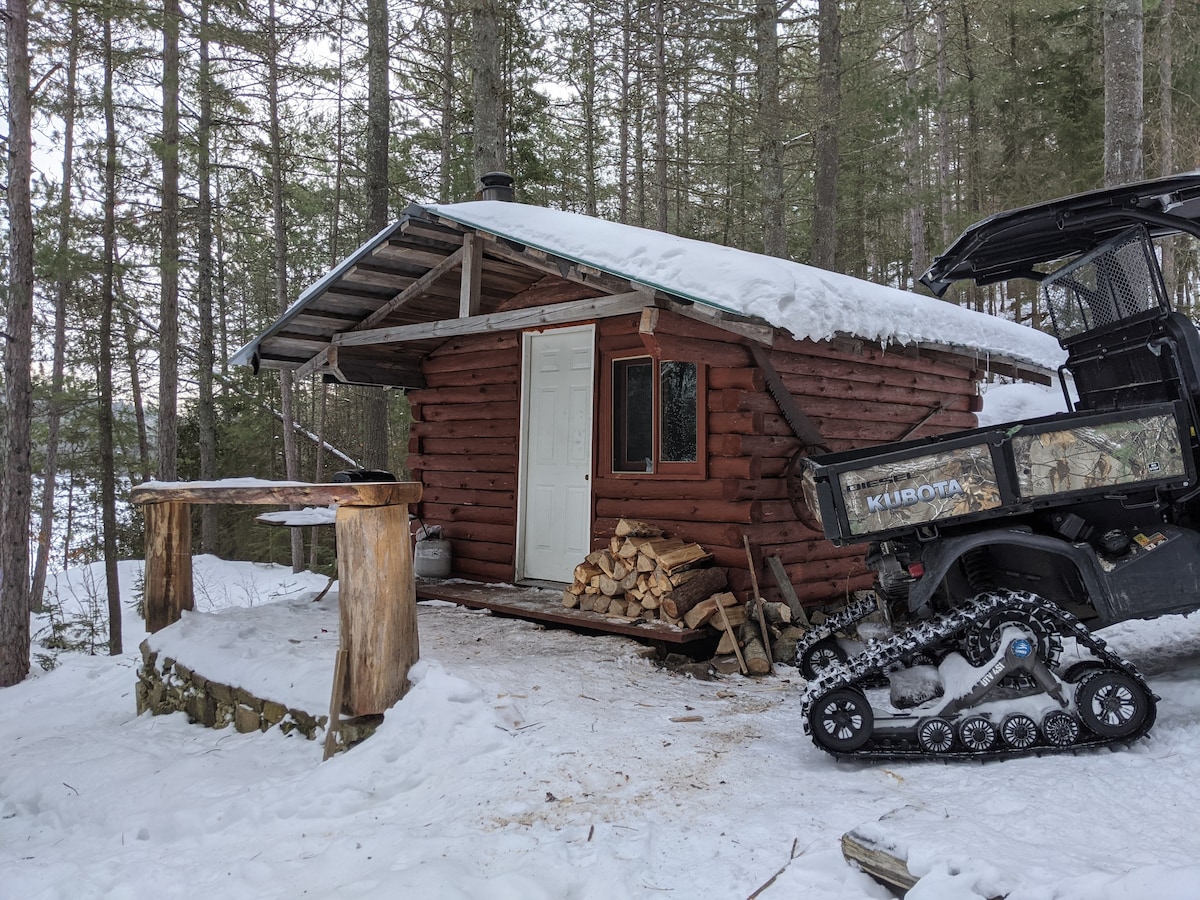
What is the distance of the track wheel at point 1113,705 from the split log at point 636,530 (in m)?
3.73

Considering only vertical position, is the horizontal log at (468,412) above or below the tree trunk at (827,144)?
below

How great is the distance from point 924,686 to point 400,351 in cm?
685

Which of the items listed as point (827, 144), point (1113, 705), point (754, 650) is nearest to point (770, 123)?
point (827, 144)

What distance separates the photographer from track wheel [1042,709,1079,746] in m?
3.38

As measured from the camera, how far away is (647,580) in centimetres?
630

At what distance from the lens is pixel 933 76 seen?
19.8 metres

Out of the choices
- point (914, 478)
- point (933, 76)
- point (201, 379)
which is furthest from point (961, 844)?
point (933, 76)

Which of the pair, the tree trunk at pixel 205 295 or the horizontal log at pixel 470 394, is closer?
the horizontal log at pixel 470 394

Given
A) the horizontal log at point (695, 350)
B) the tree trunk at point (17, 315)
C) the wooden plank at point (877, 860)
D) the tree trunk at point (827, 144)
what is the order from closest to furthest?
the wooden plank at point (877, 860)
the horizontal log at point (695, 350)
the tree trunk at point (17, 315)
the tree trunk at point (827, 144)

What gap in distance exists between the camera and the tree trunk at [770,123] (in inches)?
429

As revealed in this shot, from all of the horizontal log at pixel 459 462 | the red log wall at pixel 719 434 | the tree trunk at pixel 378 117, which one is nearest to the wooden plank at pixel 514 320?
the red log wall at pixel 719 434

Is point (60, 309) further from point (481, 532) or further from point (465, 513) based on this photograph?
point (481, 532)

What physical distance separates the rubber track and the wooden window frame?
9.57ft

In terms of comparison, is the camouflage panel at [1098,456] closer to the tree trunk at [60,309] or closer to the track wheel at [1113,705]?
the track wheel at [1113,705]
